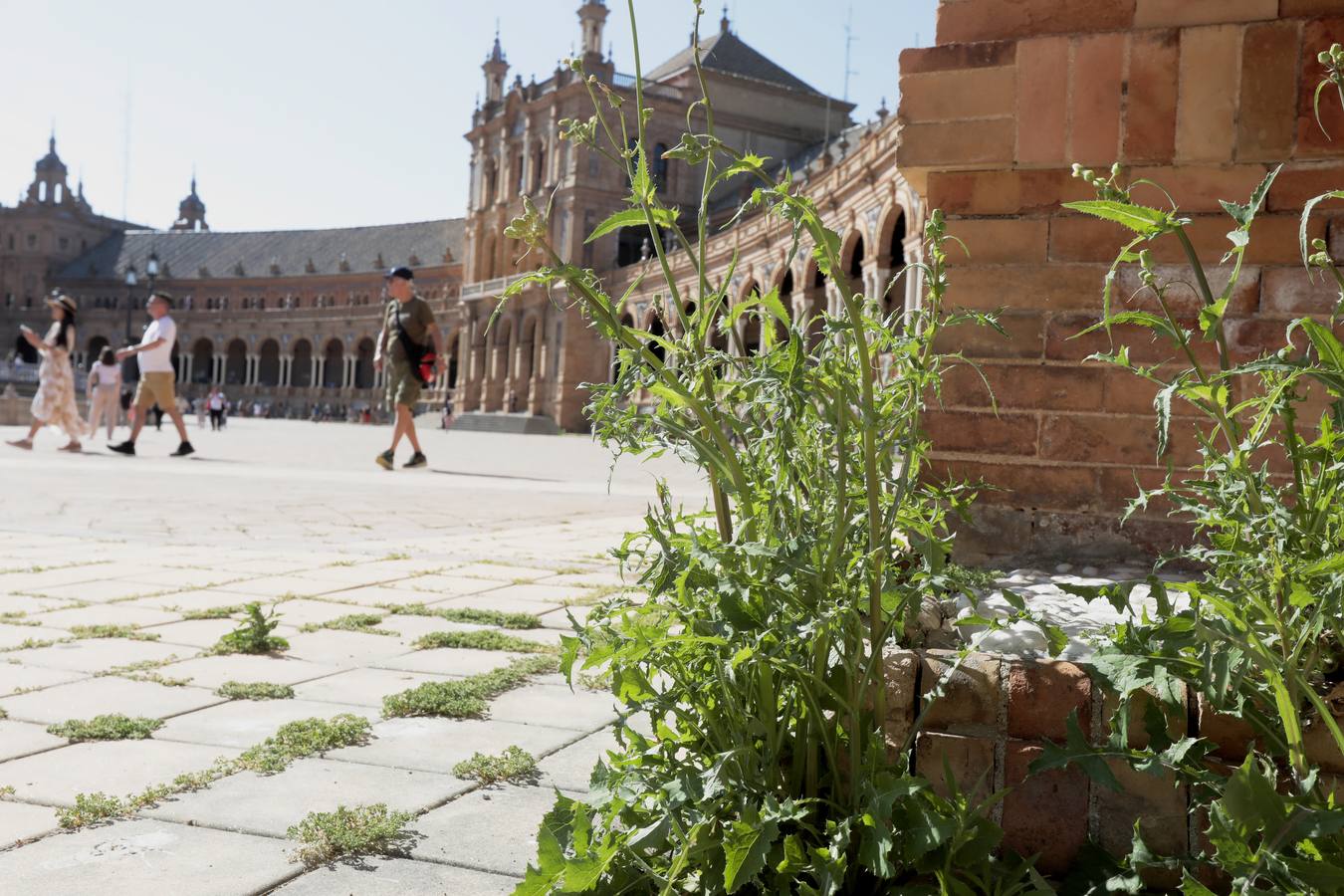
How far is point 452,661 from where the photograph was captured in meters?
3.60

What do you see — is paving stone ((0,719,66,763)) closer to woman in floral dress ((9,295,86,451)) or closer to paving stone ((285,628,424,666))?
paving stone ((285,628,424,666))

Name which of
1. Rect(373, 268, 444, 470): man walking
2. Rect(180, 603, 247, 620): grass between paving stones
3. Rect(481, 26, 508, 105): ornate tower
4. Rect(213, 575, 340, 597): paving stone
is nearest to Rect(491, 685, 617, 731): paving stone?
Rect(180, 603, 247, 620): grass between paving stones

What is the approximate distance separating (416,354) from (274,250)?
273 ft

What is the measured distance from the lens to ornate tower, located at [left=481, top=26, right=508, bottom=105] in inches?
2793

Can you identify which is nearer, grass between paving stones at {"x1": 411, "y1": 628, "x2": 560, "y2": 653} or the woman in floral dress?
grass between paving stones at {"x1": 411, "y1": 628, "x2": 560, "y2": 653}

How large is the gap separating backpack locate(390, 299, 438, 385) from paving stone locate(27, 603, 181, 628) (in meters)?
A: 7.87

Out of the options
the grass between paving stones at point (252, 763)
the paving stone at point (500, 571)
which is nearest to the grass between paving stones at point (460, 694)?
the grass between paving stones at point (252, 763)

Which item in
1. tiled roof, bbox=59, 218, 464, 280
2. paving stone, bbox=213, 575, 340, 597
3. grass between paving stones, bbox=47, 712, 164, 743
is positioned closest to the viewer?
grass between paving stones, bbox=47, 712, 164, 743

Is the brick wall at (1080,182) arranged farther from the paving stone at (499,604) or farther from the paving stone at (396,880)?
the paving stone at (499,604)

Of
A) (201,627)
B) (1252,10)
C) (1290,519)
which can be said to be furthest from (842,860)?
(201,627)

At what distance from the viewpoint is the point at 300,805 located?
2232 millimetres

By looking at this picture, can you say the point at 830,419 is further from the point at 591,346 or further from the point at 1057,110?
the point at 591,346

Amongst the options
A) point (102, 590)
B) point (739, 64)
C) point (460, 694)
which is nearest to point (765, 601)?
point (460, 694)

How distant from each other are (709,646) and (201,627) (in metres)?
2.94
